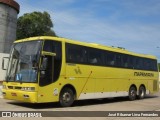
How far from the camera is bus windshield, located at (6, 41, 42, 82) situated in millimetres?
13609

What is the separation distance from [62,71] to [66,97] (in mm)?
1246

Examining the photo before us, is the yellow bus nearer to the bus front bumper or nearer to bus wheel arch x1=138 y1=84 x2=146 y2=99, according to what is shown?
the bus front bumper

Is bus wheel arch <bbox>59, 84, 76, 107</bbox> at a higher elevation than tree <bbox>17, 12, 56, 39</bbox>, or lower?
lower

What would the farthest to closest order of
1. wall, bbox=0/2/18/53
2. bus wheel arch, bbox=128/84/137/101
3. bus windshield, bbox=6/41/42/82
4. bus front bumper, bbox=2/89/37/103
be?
1. wall, bbox=0/2/18/53
2. bus wheel arch, bbox=128/84/137/101
3. bus windshield, bbox=6/41/42/82
4. bus front bumper, bbox=2/89/37/103

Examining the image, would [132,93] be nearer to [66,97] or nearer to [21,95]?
[66,97]

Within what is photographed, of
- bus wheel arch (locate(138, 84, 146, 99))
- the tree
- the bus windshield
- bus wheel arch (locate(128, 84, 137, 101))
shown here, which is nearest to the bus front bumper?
the bus windshield

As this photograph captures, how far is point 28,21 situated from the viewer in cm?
6775

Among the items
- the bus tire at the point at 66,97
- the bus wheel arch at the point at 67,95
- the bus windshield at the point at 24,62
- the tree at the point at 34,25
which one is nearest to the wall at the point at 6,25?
the tree at the point at 34,25

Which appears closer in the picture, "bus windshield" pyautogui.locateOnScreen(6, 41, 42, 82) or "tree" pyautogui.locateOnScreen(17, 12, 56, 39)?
"bus windshield" pyautogui.locateOnScreen(6, 41, 42, 82)

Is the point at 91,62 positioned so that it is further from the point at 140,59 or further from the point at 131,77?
the point at 140,59

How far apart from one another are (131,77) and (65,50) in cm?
734

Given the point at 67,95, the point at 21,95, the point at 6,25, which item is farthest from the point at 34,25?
the point at 21,95

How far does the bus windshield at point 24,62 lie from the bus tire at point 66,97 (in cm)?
195

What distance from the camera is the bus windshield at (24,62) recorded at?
13.6 m
